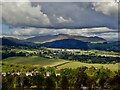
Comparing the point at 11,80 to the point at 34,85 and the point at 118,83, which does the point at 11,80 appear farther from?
the point at 118,83

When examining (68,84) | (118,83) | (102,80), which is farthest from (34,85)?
(118,83)

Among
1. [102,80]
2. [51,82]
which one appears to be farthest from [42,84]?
[102,80]

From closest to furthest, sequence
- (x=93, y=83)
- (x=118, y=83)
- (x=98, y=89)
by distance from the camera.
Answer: (x=118, y=83)
(x=98, y=89)
(x=93, y=83)

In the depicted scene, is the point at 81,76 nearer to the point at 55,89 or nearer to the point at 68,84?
the point at 68,84

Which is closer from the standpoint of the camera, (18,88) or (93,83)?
(18,88)

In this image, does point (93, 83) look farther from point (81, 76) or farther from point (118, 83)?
point (118, 83)

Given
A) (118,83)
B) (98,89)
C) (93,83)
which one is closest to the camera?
(118,83)

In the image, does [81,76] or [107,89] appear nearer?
[107,89]

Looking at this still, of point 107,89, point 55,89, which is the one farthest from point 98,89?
point 55,89
